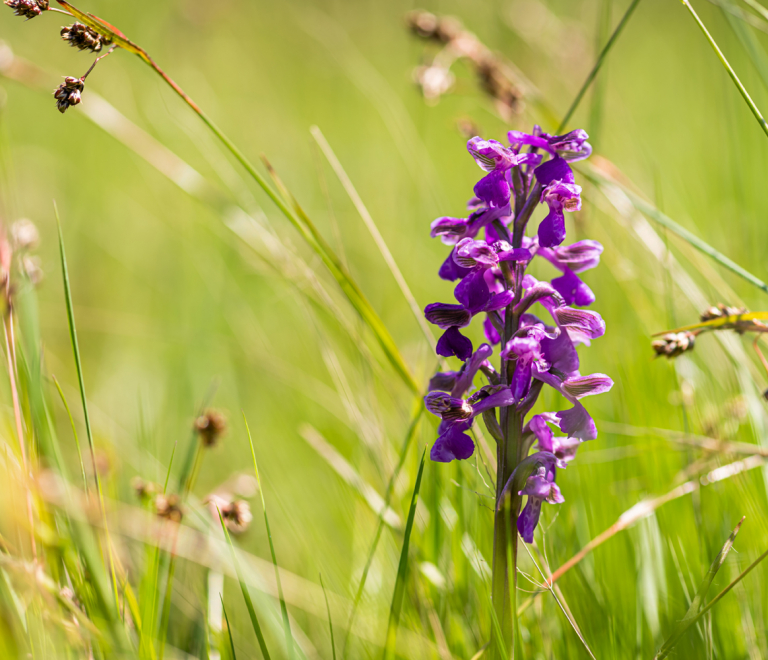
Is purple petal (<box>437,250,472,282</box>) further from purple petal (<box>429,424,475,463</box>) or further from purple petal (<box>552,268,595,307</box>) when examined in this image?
purple petal (<box>429,424,475,463</box>)

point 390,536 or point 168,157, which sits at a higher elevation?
point 168,157

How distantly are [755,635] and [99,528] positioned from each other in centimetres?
130

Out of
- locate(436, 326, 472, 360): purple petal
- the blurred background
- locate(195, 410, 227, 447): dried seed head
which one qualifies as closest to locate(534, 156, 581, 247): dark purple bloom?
locate(436, 326, 472, 360): purple petal

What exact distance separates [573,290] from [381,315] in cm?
239

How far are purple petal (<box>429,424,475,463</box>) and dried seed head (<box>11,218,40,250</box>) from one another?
104 centimetres

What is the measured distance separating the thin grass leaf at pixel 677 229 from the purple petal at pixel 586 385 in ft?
1.74

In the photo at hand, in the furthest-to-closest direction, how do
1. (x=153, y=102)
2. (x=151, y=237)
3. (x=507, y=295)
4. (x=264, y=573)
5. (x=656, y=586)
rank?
(x=153, y=102)
(x=151, y=237)
(x=264, y=573)
(x=656, y=586)
(x=507, y=295)

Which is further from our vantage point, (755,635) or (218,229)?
(218,229)

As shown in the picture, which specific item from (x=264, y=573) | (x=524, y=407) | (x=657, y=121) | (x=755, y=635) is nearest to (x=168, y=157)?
(x=264, y=573)

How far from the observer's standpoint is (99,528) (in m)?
1.14

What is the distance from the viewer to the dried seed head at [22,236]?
55.1 inches

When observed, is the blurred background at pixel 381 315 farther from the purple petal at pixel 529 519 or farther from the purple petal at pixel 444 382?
the purple petal at pixel 444 382

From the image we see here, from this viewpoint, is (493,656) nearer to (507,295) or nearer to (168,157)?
(507,295)

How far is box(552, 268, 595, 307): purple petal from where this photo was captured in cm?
122
